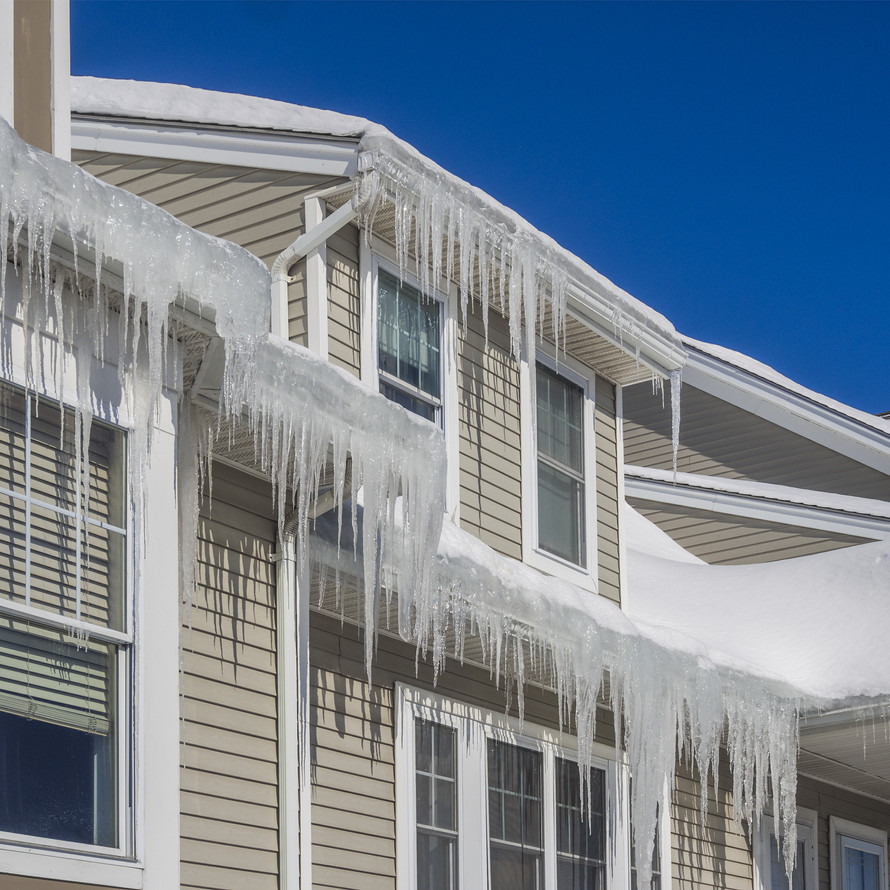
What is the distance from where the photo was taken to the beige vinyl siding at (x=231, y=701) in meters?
6.75

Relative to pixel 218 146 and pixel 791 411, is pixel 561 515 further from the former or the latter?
→ pixel 791 411

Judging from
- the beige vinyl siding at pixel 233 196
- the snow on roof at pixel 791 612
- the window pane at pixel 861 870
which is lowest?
the window pane at pixel 861 870

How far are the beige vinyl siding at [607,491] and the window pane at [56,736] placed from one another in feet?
18.6

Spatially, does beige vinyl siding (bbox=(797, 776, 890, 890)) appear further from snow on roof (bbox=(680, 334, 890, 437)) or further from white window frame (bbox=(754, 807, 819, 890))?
snow on roof (bbox=(680, 334, 890, 437))

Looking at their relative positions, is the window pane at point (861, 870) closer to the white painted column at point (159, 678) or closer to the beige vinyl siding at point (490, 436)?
the beige vinyl siding at point (490, 436)

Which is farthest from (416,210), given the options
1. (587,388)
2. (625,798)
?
(625,798)

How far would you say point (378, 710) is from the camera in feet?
27.2

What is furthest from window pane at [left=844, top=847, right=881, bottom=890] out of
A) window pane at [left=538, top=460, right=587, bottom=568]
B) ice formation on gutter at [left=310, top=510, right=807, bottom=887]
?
window pane at [left=538, top=460, right=587, bottom=568]

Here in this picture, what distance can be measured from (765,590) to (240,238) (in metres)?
5.86

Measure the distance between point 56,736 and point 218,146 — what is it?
15.8 feet

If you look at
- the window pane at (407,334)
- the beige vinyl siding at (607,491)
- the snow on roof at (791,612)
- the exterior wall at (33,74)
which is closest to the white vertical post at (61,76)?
the exterior wall at (33,74)

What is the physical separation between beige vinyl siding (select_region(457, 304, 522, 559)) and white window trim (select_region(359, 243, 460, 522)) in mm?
113

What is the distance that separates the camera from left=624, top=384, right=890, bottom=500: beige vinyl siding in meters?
16.7

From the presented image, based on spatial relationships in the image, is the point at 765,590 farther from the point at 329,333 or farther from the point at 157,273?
the point at 157,273
